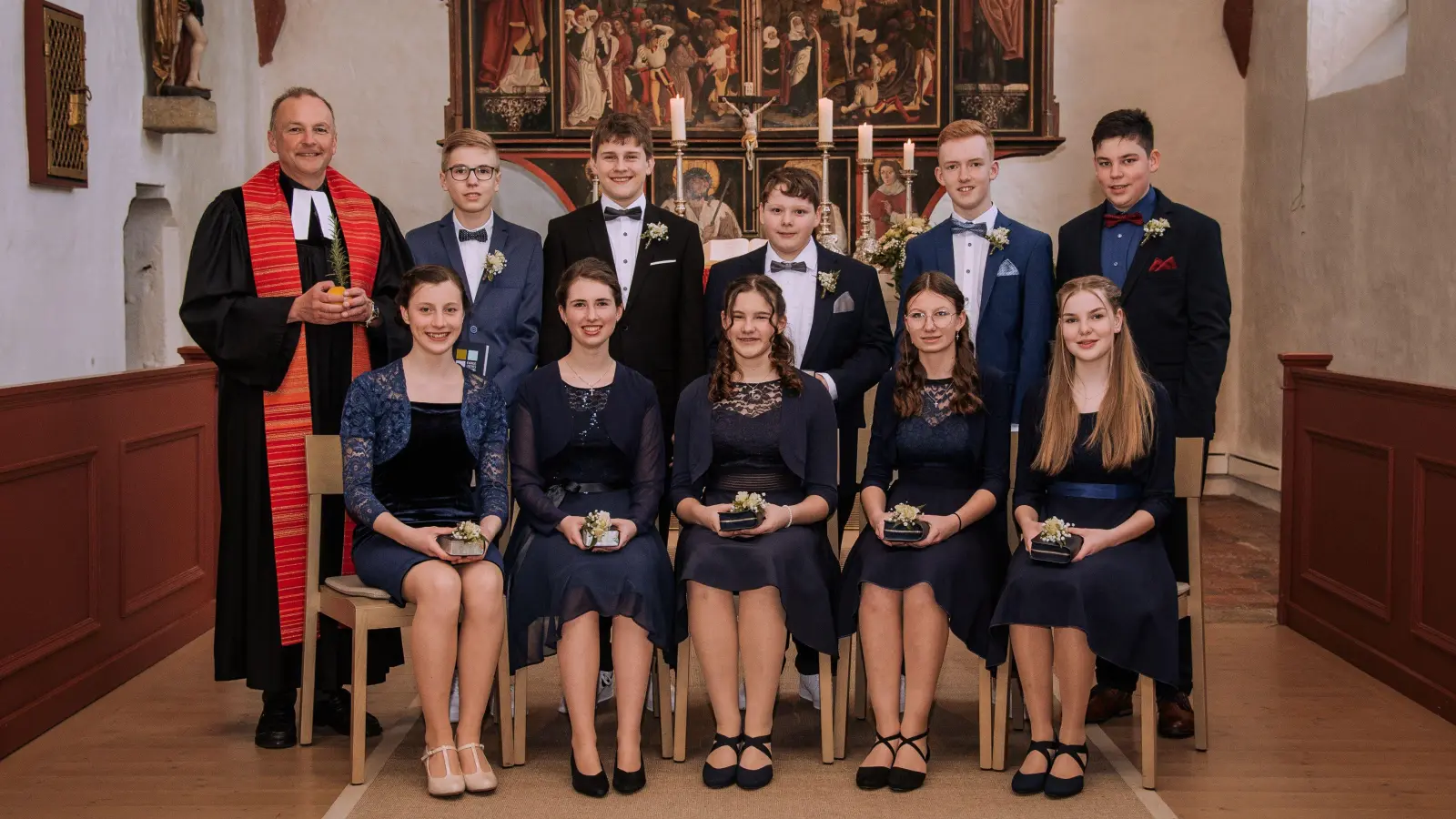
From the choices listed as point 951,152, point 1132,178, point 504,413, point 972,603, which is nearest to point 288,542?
point 504,413

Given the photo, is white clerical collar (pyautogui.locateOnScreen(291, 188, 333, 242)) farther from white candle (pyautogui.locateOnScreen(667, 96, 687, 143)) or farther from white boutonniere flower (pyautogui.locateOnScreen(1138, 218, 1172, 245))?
white candle (pyautogui.locateOnScreen(667, 96, 687, 143))

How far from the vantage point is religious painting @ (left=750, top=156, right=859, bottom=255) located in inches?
388

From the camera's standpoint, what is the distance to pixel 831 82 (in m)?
10.0

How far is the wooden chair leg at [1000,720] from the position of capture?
3.89m

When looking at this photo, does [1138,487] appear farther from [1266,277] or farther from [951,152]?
[1266,277]

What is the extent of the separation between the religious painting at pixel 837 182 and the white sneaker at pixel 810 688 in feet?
18.2

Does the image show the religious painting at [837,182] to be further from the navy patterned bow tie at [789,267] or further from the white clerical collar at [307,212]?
the white clerical collar at [307,212]

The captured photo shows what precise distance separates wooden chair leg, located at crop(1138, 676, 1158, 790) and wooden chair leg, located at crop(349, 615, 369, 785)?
2101mm

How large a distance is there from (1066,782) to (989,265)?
1614 mm

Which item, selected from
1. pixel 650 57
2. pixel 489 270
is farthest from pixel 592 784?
pixel 650 57

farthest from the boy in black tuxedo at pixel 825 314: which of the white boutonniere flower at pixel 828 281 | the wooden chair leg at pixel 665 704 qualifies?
the wooden chair leg at pixel 665 704

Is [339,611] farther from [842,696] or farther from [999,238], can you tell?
[999,238]

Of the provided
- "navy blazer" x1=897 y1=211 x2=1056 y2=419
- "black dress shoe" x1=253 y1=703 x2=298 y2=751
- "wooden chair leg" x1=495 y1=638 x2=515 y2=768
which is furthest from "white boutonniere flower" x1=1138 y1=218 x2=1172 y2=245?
"black dress shoe" x1=253 y1=703 x2=298 y2=751

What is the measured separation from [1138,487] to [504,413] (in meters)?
1.85
